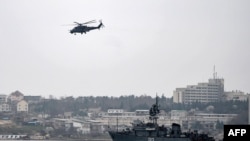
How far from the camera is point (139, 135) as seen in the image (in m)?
82.0

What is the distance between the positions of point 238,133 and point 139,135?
139ft

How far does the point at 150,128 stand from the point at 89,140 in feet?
357

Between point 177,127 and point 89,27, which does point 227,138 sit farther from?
point 89,27

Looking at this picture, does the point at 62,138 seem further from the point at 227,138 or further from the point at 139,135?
the point at 227,138

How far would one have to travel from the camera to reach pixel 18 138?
191250mm

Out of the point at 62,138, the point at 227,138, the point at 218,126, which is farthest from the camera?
the point at 62,138

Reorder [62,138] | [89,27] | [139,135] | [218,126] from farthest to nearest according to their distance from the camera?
[62,138] → [218,126] → [89,27] → [139,135]

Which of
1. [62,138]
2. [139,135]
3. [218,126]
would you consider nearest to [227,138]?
[139,135]

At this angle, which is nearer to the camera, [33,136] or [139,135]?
[139,135]

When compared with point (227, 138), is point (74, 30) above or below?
above

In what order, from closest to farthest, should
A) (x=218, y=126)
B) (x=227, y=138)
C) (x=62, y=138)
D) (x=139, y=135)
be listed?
(x=227, y=138), (x=139, y=135), (x=218, y=126), (x=62, y=138)

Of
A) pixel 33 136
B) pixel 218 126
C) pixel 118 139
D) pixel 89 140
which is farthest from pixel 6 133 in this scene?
pixel 118 139

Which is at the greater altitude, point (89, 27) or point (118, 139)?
point (89, 27)

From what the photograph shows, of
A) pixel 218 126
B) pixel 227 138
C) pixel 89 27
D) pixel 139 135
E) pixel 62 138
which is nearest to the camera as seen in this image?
pixel 227 138
